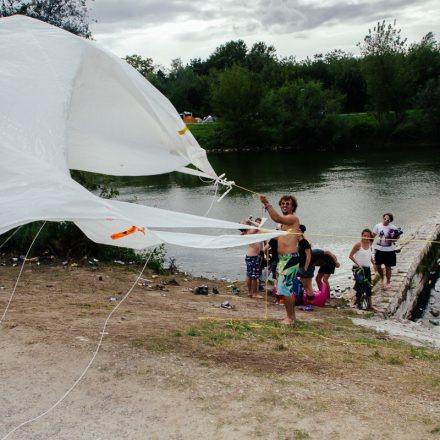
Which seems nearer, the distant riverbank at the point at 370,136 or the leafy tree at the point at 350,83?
the distant riverbank at the point at 370,136

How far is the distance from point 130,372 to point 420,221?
18.5 meters

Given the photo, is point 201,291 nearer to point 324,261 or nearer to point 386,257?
point 324,261

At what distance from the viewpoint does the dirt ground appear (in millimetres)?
4789

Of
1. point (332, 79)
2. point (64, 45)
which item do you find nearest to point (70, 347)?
point (64, 45)

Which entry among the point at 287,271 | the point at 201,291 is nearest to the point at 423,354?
the point at 287,271

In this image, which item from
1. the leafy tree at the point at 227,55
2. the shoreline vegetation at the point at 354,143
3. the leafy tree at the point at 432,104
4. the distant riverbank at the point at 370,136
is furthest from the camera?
the leafy tree at the point at 227,55

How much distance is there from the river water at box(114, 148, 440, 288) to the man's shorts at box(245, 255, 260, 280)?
1607 millimetres

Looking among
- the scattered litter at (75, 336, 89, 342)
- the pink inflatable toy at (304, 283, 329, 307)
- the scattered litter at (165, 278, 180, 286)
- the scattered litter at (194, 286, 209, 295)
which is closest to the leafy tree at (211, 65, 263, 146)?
the scattered litter at (165, 278, 180, 286)

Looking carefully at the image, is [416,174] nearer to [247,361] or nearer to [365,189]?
[365,189]

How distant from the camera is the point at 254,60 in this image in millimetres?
95188

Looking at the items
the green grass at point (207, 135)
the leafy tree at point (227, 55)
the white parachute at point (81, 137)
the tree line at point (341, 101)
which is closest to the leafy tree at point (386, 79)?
the tree line at point (341, 101)

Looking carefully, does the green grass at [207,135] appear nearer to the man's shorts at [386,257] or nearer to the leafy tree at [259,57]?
the leafy tree at [259,57]

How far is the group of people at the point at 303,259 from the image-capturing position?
7441mm

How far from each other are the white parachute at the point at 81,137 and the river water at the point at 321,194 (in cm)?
499
